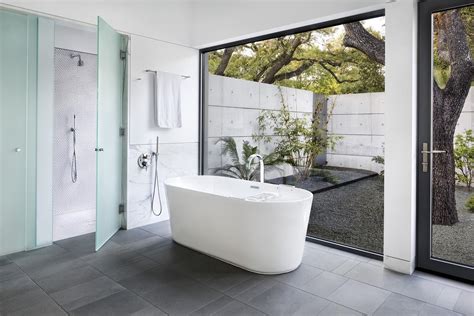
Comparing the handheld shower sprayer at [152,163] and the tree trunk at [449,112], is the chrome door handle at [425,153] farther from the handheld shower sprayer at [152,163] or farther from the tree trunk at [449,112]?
the handheld shower sprayer at [152,163]

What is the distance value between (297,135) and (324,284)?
5.52ft

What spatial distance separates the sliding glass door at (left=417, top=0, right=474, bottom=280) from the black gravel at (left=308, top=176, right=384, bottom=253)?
1.31ft

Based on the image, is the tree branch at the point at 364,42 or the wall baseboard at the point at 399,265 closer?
the wall baseboard at the point at 399,265

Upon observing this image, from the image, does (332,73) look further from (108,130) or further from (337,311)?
(108,130)

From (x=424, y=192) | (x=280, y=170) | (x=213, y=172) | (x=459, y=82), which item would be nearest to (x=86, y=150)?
(x=213, y=172)

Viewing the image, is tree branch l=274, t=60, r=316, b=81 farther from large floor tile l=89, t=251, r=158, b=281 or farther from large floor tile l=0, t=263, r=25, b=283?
large floor tile l=0, t=263, r=25, b=283

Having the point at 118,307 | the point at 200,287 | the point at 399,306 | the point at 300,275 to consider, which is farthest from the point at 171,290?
the point at 399,306

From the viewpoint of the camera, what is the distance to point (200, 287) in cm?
263

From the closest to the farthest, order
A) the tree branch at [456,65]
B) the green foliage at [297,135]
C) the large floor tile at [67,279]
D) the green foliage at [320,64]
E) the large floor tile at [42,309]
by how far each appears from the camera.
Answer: the large floor tile at [42,309] → the large floor tile at [67,279] → the tree branch at [456,65] → the green foliage at [320,64] → the green foliage at [297,135]

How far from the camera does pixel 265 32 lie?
3922 millimetres

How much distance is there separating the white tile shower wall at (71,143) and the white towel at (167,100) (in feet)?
2.51

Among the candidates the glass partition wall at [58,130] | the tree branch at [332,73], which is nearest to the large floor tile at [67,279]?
the glass partition wall at [58,130]

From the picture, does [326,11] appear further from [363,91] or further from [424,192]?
[424,192]

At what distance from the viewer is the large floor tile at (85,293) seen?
238 cm
